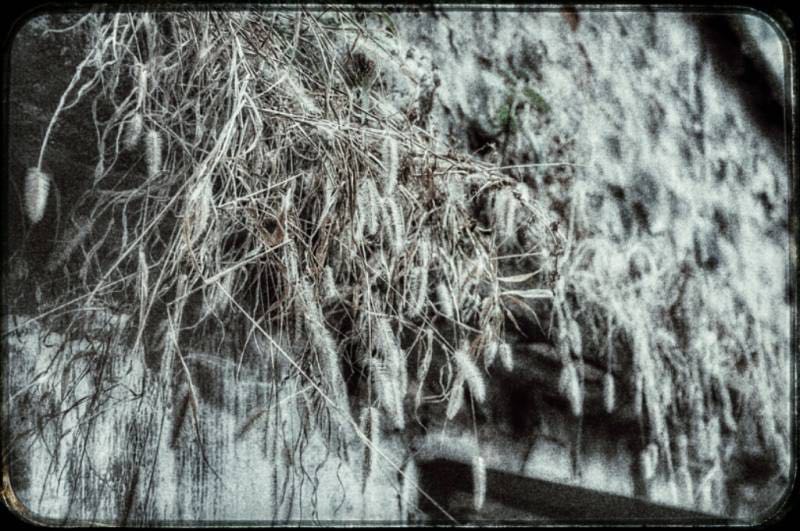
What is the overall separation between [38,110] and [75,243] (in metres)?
0.22

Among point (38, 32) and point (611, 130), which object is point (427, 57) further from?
point (38, 32)

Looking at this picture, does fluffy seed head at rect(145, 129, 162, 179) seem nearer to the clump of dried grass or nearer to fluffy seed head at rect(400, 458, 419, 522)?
the clump of dried grass

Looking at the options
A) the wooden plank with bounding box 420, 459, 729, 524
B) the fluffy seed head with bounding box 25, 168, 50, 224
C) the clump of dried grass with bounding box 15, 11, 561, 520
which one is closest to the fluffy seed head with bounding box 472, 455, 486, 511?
the wooden plank with bounding box 420, 459, 729, 524

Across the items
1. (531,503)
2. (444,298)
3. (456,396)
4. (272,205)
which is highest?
(272,205)

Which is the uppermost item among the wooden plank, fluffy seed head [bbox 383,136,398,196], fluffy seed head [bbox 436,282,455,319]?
fluffy seed head [bbox 383,136,398,196]

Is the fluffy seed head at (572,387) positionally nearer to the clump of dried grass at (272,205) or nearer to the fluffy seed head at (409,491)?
the clump of dried grass at (272,205)

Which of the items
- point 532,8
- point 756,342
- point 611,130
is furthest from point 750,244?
point 532,8

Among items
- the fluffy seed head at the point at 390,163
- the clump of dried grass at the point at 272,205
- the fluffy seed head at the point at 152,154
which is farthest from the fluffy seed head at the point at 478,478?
the fluffy seed head at the point at 152,154

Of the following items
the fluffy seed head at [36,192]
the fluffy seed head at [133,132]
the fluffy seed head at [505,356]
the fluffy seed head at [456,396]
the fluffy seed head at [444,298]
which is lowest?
the fluffy seed head at [456,396]

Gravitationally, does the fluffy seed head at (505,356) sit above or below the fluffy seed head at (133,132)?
below

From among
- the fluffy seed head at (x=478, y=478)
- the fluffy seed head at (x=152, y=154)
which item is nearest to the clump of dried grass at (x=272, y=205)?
the fluffy seed head at (x=152, y=154)

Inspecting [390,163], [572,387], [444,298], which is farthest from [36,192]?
[572,387]

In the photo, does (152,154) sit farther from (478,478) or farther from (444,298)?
(478,478)

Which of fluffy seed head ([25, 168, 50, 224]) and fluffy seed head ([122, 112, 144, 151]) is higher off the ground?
fluffy seed head ([122, 112, 144, 151])
